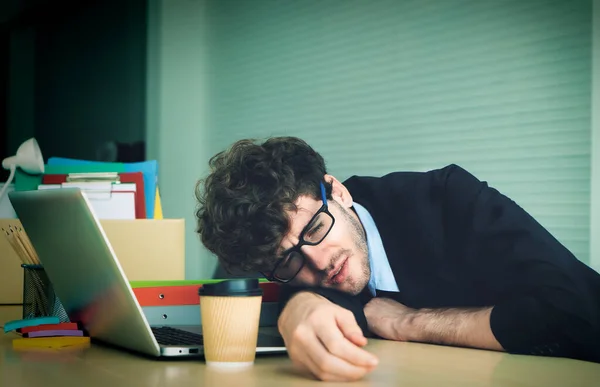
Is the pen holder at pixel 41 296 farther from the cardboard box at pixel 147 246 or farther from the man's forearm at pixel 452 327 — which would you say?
the man's forearm at pixel 452 327

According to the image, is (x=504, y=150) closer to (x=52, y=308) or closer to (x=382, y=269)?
(x=382, y=269)

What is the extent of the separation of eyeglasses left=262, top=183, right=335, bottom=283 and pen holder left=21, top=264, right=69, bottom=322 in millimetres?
436

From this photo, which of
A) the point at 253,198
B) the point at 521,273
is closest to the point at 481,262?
the point at 521,273

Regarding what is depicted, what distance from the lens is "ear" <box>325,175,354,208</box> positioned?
69.7 inches

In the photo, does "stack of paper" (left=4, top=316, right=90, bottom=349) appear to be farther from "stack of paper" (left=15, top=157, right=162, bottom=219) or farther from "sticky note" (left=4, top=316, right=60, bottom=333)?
"stack of paper" (left=15, top=157, right=162, bottom=219)

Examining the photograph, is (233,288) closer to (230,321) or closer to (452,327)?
(230,321)

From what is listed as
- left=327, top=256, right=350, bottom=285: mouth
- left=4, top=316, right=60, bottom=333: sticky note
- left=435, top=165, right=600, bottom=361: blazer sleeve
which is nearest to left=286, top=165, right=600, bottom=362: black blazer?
left=435, top=165, right=600, bottom=361: blazer sleeve

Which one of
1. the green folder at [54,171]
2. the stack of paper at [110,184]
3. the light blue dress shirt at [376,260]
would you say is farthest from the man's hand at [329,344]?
the green folder at [54,171]

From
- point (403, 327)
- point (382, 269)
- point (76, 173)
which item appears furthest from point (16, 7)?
point (403, 327)

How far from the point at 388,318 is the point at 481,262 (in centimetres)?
36

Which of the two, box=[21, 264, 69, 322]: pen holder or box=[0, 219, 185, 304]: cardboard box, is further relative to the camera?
box=[0, 219, 185, 304]: cardboard box

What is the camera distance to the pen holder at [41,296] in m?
1.26

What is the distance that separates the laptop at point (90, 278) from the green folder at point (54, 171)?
2.65 feet

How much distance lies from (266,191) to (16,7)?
3381 millimetres
